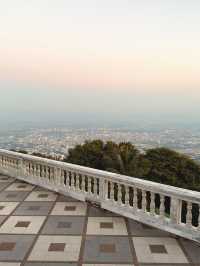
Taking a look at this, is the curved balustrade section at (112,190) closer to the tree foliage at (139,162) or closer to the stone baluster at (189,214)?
the stone baluster at (189,214)

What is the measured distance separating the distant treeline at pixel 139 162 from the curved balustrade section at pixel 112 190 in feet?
20.9

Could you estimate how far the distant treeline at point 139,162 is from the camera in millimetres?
14438

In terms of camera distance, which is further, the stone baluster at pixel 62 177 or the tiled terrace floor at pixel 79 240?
the stone baluster at pixel 62 177

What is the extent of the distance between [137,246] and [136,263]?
432 millimetres

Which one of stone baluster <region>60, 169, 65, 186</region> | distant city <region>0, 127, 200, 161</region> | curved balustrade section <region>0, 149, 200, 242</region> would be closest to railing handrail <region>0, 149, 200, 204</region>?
curved balustrade section <region>0, 149, 200, 242</region>

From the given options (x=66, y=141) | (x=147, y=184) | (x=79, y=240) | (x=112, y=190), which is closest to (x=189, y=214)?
(x=147, y=184)

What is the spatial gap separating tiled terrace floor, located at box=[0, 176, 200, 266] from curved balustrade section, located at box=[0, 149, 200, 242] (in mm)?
162

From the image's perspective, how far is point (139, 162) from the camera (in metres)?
15.7

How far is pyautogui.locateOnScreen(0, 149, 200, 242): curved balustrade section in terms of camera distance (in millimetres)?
3998

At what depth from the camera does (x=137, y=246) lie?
12.4 ft

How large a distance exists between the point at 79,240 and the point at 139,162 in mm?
12016

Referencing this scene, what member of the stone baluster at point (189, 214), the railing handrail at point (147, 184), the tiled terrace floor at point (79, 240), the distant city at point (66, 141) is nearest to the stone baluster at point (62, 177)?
the railing handrail at point (147, 184)

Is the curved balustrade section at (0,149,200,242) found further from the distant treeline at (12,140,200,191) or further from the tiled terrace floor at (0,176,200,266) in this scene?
the distant treeline at (12,140,200,191)

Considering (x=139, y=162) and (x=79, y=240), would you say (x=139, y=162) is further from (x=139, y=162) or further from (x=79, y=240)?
(x=79, y=240)
